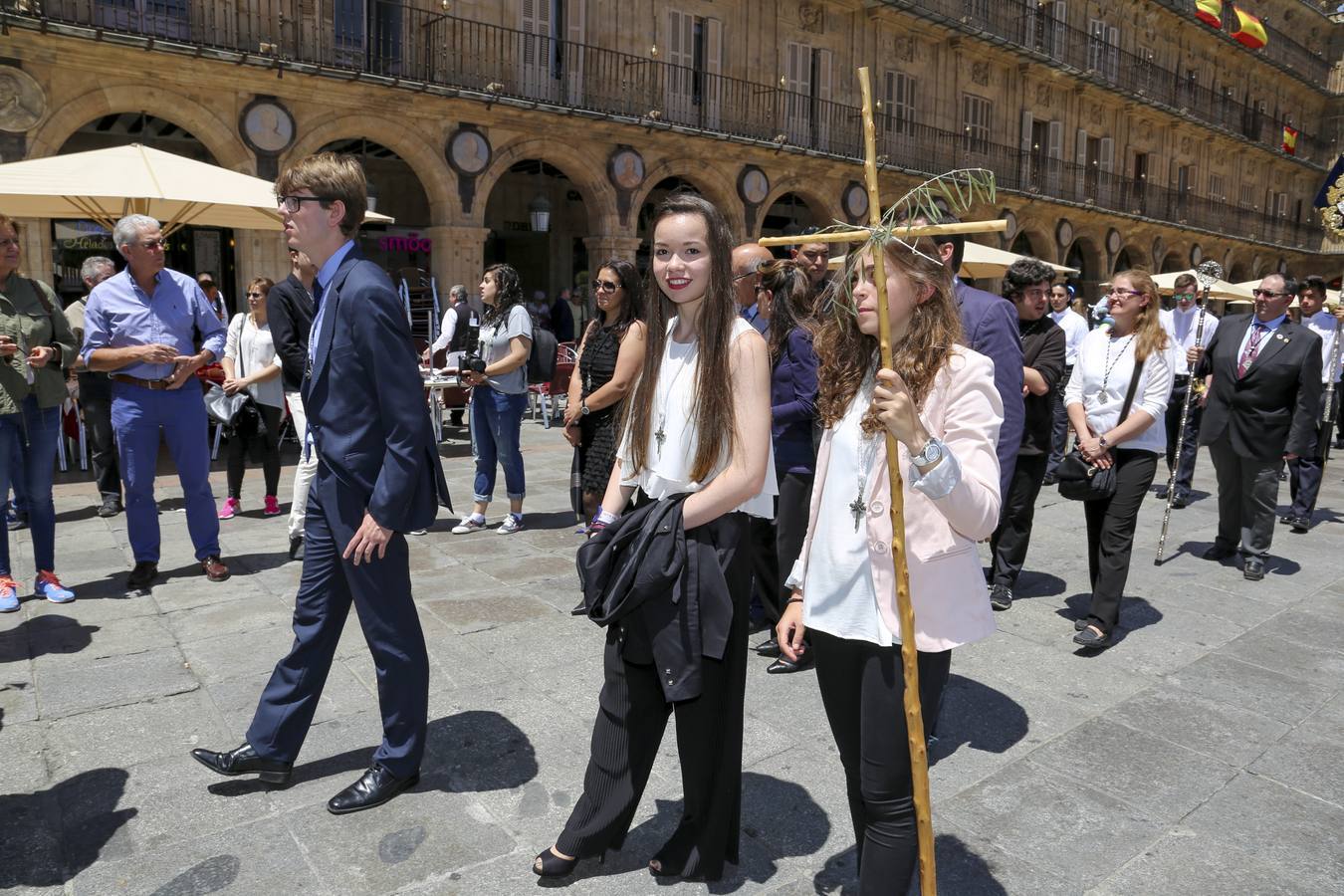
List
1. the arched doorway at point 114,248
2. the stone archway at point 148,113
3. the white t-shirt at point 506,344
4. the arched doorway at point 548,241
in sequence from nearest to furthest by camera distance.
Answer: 1. the white t-shirt at point 506,344
2. the stone archway at point 148,113
3. the arched doorway at point 114,248
4. the arched doorway at point 548,241

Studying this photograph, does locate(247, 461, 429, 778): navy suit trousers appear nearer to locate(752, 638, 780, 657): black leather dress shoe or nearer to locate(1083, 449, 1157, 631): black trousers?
locate(752, 638, 780, 657): black leather dress shoe

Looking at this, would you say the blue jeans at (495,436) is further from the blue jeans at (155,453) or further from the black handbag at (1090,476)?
the black handbag at (1090,476)

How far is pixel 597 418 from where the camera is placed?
5.06 meters

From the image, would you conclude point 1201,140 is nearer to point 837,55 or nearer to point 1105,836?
point 837,55

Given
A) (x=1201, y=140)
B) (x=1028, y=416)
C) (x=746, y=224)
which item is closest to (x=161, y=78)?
(x=746, y=224)

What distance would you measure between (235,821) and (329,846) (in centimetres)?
36

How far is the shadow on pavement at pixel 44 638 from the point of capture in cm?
420

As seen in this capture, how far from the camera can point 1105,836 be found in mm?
2855

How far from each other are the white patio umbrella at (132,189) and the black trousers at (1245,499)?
271 inches

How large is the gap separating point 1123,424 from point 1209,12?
33.2m

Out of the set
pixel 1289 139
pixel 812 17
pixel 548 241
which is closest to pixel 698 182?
pixel 548 241

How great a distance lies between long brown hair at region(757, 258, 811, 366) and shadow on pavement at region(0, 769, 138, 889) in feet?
9.68

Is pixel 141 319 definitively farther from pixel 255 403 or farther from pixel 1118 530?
pixel 1118 530

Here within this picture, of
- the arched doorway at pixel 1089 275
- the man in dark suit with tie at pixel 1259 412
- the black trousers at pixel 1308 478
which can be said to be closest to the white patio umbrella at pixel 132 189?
the man in dark suit with tie at pixel 1259 412
